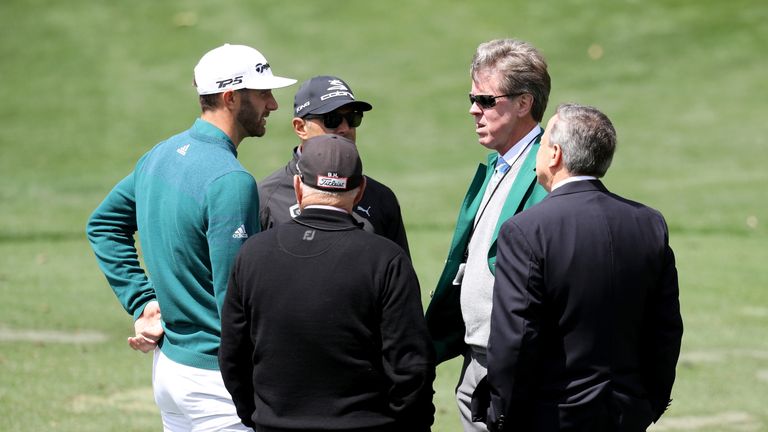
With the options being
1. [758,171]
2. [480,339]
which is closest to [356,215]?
[480,339]

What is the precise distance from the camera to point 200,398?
5078 millimetres

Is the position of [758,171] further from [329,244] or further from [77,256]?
[329,244]

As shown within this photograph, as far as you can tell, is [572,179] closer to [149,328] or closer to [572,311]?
[572,311]

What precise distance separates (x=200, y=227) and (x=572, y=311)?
5.20 feet

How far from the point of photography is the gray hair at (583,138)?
15.4 feet

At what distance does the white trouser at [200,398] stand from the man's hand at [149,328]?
0.20 metres

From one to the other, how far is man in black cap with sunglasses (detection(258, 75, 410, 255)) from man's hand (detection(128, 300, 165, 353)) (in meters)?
0.77

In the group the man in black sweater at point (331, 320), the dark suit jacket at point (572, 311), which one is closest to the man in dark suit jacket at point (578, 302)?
the dark suit jacket at point (572, 311)

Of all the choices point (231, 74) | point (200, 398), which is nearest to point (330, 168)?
point (231, 74)

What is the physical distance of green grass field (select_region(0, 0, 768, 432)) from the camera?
32.8ft

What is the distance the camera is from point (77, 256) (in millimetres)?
14781

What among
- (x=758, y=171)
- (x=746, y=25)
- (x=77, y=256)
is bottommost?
(x=77, y=256)

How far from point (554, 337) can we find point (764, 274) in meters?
9.95

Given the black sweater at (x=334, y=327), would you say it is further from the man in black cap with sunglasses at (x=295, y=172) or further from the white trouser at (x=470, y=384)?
the man in black cap with sunglasses at (x=295, y=172)
